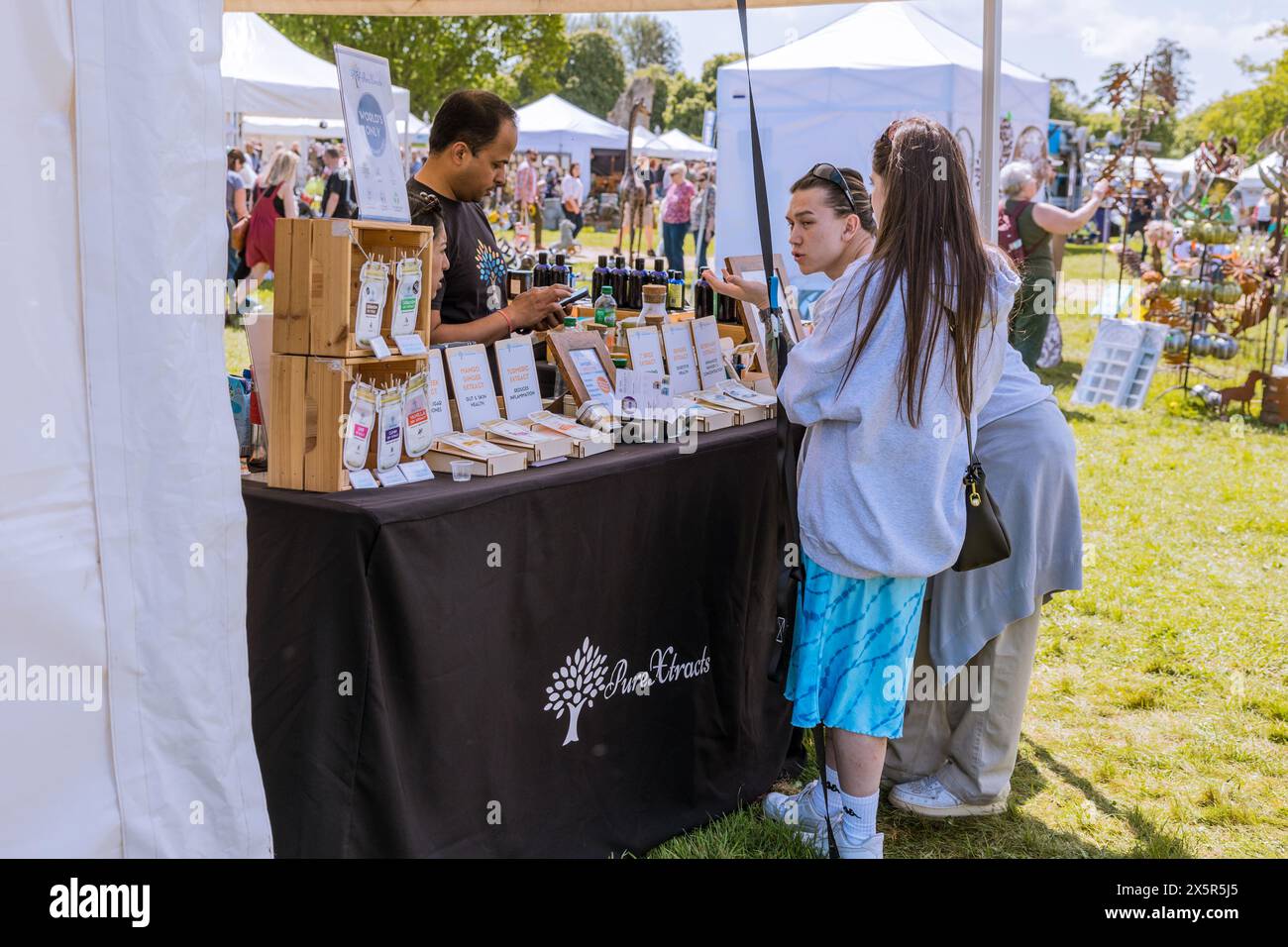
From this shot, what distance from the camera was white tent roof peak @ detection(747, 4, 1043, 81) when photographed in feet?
31.2

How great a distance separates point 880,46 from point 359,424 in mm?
8495

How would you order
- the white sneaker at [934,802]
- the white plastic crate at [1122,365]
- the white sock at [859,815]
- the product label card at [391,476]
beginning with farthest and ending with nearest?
the white plastic crate at [1122,365] → the white sneaker at [934,802] → the white sock at [859,815] → the product label card at [391,476]

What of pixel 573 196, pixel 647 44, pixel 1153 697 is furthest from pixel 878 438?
pixel 647 44

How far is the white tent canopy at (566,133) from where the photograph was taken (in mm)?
25391

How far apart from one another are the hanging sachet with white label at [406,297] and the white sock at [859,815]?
1464 mm

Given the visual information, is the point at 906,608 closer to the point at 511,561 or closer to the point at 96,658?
the point at 511,561

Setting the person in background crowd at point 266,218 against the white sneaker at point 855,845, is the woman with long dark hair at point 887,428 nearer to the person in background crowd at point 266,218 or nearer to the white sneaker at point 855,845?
the white sneaker at point 855,845

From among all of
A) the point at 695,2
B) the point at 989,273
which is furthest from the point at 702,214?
the point at 989,273

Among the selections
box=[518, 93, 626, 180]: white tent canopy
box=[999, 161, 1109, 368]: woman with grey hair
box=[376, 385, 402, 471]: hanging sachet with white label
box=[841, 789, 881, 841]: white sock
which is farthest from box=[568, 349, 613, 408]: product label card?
box=[518, 93, 626, 180]: white tent canopy

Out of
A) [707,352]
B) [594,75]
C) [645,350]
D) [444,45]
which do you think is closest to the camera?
[645,350]

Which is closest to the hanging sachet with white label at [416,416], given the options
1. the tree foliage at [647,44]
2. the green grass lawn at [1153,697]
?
the green grass lawn at [1153,697]

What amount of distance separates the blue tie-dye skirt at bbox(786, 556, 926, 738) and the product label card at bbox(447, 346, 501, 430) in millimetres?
833

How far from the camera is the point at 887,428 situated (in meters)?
2.51

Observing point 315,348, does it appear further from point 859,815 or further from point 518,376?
point 859,815
